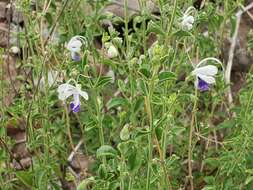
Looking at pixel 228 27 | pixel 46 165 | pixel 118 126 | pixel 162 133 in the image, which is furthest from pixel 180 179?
pixel 228 27

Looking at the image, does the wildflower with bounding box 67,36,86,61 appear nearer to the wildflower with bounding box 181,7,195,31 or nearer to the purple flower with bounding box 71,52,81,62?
the purple flower with bounding box 71,52,81,62

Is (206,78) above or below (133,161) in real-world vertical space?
above

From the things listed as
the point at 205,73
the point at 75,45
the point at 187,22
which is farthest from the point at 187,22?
the point at 75,45

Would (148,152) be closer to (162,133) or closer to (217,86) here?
(162,133)

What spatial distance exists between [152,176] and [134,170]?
0.18 metres

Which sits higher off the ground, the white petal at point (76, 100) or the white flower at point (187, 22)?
the white flower at point (187, 22)

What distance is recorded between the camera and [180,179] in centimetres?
292

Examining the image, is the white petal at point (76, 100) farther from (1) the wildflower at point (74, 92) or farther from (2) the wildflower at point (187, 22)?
(2) the wildflower at point (187, 22)

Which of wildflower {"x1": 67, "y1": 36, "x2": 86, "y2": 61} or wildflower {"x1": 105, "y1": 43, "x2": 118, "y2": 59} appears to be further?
wildflower {"x1": 67, "y1": 36, "x2": 86, "y2": 61}

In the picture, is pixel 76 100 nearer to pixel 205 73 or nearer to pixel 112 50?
pixel 112 50

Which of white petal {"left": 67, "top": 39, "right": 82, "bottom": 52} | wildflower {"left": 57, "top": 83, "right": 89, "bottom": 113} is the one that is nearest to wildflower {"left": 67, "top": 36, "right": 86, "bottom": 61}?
white petal {"left": 67, "top": 39, "right": 82, "bottom": 52}

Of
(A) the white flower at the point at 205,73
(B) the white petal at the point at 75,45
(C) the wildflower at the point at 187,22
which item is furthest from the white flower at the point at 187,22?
(B) the white petal at the point at 75,45

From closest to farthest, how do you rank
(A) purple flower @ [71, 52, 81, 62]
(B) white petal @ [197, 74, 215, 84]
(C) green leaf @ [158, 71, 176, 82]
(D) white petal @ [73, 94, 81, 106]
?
1. (C) green leaf @ [158, 71, 176, 82]
2. (B) white petal @ [197, 74, 215, 84]
3. (D) white petal @ [73, 94, 81, 106]
4. (A) purple flower @ [71, 52, 81, 62]

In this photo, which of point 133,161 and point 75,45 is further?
point 75,45
